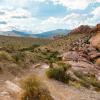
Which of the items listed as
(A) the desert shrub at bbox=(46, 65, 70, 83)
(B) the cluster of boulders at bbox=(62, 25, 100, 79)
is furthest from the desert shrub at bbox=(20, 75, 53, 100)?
(B) the cluster of boulders at bbox=(62, 25, 100, 79)

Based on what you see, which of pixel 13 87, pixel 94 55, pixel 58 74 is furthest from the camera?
pixel 94 55

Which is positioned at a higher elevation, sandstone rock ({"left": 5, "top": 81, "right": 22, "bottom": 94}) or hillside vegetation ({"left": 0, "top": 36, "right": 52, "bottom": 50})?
sandstone rock ({"left": 5, "top": 81, "right": 22, "bottom": 94})

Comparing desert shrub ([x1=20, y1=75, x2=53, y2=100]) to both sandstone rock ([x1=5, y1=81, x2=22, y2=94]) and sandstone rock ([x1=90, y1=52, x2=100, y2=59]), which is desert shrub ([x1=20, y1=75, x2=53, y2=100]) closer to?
sandstone rock ([x1=5, y1=81, x2=22, y2=94])

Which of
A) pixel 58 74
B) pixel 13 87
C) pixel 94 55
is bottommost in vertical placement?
pixel 94 55

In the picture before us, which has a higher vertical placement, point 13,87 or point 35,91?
point 35,91

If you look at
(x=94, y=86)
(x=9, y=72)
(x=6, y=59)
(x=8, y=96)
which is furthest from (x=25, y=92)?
(x=6, y=59)

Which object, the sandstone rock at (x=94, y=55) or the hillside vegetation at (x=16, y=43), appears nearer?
the sandstone rock at (x=94, y=55)

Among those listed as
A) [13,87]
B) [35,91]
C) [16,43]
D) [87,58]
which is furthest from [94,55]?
[16,43]

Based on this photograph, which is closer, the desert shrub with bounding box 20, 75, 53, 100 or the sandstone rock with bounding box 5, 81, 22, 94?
the desert shrub with bounding box 20, 75, 53, 100

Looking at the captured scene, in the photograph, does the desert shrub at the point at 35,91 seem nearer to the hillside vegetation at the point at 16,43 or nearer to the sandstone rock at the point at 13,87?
the sandstone rock at the point at 13,87

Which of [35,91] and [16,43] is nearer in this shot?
[35,91]

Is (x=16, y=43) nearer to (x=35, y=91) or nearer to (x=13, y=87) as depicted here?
(x=13, y=87)

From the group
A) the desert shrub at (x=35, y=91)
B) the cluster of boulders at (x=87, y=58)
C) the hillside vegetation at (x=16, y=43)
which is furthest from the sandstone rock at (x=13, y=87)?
the hillside vegetation at (x=16, y=43)

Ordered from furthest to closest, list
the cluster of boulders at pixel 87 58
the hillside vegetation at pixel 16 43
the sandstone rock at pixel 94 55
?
1. the hillside vegetation at pixel 16 43
2. the sandstone rock at pixel 94 55
3. the cluster of boulders at pixel 87 58
